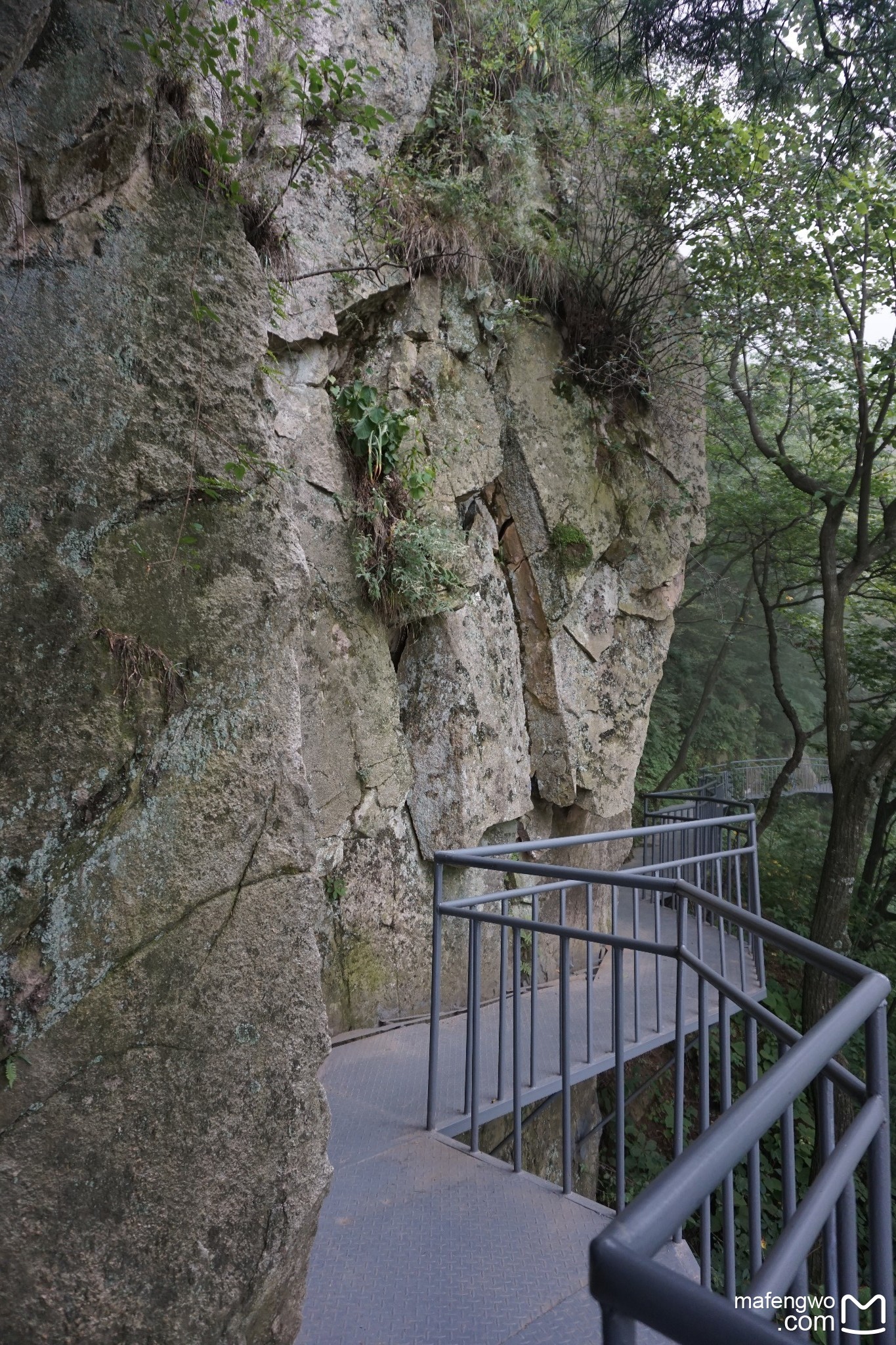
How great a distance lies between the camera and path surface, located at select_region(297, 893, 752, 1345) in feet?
7.25

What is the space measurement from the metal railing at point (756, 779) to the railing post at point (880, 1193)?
9.62 metres

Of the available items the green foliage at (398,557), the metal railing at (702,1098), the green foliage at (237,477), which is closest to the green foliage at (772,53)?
the green foliage at (398,557)

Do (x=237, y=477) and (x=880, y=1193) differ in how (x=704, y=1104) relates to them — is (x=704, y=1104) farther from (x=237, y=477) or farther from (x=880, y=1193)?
(x=237, y=477)

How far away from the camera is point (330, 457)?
524 centimetres

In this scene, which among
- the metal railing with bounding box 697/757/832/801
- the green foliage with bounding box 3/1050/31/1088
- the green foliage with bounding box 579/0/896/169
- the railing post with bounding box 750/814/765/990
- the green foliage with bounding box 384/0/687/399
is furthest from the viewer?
the metal railing with bounding box 697/757/832/801

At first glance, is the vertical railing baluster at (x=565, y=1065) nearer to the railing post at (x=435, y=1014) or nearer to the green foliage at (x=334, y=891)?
the railing post at (x=435, y=1014)

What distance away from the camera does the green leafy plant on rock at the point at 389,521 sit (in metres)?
5.30

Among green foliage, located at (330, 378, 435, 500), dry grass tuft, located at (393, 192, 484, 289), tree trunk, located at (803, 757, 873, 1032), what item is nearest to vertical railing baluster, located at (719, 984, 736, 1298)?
green foliage, located at (330, 378, 435, 500)

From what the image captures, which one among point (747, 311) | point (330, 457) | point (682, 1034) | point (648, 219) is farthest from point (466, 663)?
point (747, 311)

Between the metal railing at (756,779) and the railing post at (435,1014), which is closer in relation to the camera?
the railing post at (435,1014)

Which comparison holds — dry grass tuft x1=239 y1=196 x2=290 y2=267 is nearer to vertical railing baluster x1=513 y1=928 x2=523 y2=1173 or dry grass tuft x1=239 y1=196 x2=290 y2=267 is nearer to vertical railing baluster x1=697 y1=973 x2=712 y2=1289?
vertical railing baluster x1=513 y1=928 x2=523 y2=1173

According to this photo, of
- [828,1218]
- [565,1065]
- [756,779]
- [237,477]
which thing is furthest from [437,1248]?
[756,779]

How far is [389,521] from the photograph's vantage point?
17.8ft

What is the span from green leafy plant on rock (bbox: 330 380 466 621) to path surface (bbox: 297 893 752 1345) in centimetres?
304
